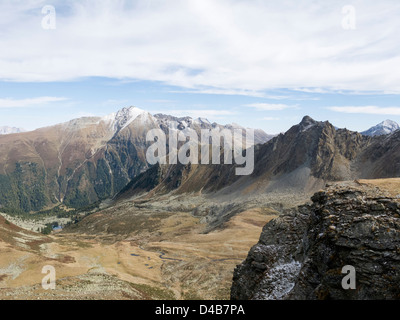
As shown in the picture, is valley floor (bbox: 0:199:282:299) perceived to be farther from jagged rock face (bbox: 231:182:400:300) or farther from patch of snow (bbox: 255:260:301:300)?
jagged rock face (bbox: 231:182:400:300)

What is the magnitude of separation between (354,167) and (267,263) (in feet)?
589

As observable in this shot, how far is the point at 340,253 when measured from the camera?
1952cm

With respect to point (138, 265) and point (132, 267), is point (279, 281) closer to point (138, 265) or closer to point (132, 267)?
point (132, 267)

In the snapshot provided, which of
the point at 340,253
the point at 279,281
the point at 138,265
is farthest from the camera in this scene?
the point at 138,265

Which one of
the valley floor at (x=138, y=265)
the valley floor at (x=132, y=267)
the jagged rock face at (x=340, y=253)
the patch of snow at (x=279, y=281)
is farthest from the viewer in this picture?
the valley floor at (x=132, y=267)

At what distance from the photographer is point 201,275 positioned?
234 feet

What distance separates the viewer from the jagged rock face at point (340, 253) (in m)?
17.9

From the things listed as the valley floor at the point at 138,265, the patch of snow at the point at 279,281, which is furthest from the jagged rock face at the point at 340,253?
the valley floor at the point at 138,265

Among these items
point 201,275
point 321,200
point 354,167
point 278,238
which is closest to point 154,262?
point 201,275

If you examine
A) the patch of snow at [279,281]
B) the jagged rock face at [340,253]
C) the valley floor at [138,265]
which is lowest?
the valley floor at [138,265]

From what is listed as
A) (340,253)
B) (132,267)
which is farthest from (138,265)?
(340,253)

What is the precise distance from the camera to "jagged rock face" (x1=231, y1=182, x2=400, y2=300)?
17875 millimetres

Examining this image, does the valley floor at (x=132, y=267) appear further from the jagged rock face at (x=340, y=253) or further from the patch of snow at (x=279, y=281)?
the jagged rock face at (x=340, y=253)
